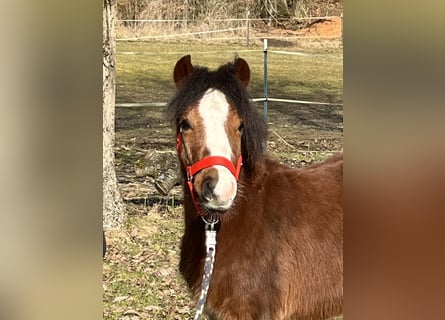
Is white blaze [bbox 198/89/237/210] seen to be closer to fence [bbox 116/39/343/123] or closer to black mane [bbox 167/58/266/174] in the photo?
black mane [bbox 167/58/266/174]

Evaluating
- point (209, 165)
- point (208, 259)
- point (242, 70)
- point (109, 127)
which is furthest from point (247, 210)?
point (109, 127)

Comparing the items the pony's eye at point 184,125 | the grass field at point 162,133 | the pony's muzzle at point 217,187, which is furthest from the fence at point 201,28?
the pony's muzzle at point 217,187

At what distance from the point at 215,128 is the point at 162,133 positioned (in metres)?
0.42

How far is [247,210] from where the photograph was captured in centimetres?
194

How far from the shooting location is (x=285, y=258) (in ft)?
6.50

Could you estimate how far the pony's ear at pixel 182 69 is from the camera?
1854 millimetres

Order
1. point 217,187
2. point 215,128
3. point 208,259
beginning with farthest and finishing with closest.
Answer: point 208,259
point 215,128
point 217,187

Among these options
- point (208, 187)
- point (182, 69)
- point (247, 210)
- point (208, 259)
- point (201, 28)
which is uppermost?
point (201, 28)

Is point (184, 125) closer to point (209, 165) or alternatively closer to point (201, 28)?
point (209, 165)

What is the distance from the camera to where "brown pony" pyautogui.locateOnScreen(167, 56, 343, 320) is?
1.67m

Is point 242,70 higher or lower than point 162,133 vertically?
higher
